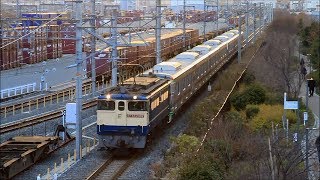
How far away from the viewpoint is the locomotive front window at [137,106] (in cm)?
1512

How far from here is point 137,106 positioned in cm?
1514

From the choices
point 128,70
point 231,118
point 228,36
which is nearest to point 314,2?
point 228,36

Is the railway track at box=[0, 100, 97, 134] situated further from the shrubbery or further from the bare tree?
the bare tree

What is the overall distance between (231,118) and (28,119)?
7.07m

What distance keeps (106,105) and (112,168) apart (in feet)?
6.09

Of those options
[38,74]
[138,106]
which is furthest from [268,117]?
[38,74]

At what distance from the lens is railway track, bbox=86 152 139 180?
43.2 feet

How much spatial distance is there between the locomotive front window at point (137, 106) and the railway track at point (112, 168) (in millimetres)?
1203

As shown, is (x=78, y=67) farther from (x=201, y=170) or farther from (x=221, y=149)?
(x=201, y=170)

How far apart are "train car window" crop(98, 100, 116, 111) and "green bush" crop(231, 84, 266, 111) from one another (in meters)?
8.12

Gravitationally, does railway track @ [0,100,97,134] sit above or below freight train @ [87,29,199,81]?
below

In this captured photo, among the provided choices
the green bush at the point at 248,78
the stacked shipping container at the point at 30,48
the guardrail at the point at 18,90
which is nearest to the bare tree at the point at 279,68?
the green bush at the point at 248,78

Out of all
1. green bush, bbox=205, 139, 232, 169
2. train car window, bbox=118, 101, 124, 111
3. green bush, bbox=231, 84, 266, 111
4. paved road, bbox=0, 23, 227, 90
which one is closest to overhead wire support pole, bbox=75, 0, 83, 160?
train car window, bbox=118, 101, 124, 111

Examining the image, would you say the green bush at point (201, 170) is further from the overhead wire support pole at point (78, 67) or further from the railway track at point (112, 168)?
the overhead wire support pole at point (78, 67)
